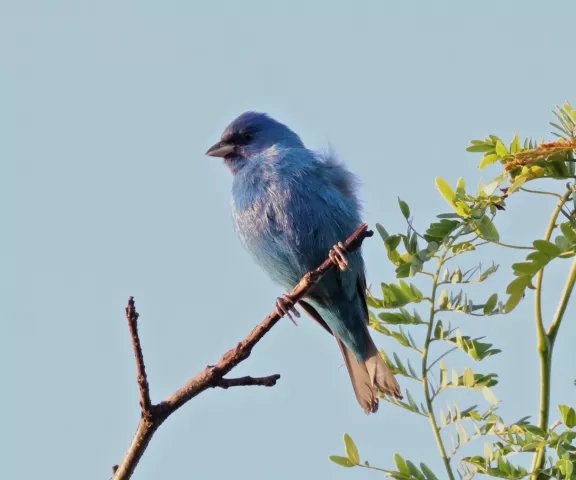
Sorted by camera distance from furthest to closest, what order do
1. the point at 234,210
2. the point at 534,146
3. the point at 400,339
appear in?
the point at 234,210 < the point at 400,339 < the point at 534,146

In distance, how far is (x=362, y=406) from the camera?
5.43 meters

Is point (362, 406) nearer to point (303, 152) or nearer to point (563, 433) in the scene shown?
point (303, 152)

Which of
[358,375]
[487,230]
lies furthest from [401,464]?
[358,375]

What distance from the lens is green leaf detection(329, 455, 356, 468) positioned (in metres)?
2.92

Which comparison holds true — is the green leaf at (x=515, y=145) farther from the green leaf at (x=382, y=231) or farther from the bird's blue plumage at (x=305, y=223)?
the bird's blue plumage at (x=305, y=223)

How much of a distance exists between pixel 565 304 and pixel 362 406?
2.95 meters

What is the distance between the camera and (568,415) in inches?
102

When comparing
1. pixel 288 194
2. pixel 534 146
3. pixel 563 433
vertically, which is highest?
pixel 288 194

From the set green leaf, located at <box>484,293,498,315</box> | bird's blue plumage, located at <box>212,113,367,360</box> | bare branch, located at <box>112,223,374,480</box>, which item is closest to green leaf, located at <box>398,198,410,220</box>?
green leaf, located at <box>484,293,498,315</box>

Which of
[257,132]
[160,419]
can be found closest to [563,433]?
[160,419]

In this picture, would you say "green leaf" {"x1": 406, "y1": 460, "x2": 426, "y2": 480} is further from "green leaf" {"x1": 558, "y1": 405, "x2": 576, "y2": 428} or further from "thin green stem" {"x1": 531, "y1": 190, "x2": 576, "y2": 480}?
"green leaf" {"x1": 558, "y1": 405, "x2": 576, "y2": 428}

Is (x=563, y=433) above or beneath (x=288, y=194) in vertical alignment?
beneath

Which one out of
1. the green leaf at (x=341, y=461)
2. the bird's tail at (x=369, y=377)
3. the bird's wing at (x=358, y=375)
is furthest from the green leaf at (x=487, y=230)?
the bird's wing at (x=358, y=375)

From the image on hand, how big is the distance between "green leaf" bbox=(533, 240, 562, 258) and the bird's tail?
7.28 ft
